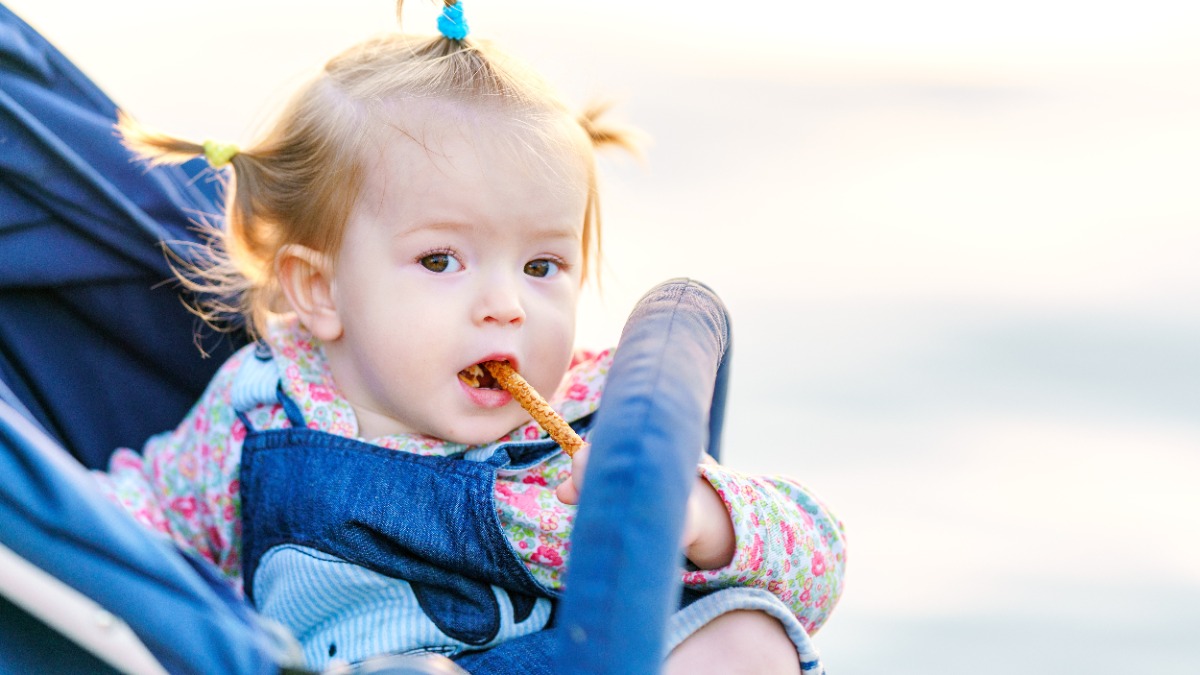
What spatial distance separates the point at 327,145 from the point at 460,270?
18 cm

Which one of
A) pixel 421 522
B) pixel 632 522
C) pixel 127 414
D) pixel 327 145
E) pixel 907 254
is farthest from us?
pixel 907 254

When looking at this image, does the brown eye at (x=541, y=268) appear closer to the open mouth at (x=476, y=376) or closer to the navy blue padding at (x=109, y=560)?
the open mouth at (x=476, y=376)

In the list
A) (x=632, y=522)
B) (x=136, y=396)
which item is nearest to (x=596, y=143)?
(x=136, y=396)

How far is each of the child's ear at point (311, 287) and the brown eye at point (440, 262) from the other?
11 cm

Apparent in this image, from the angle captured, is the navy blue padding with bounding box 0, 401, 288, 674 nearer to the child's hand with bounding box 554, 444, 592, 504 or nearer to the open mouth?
the child's hand with bounding box 554, 444, 592, 504

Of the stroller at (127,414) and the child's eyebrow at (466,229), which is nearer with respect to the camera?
the stroller at (127,414)

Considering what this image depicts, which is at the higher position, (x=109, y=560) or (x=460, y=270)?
(x=460, y=270)

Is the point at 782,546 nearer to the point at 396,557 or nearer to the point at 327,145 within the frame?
the point at 396,557

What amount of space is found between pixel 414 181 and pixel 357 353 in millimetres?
161

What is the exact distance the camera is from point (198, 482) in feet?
4.10

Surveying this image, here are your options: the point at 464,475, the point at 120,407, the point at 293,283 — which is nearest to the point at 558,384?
the point at 464,475

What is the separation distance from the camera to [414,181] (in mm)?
1127

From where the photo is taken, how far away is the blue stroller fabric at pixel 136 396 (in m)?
0.58

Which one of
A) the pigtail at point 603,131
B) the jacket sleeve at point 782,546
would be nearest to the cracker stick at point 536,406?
the jacket sleeve at point 782,546
